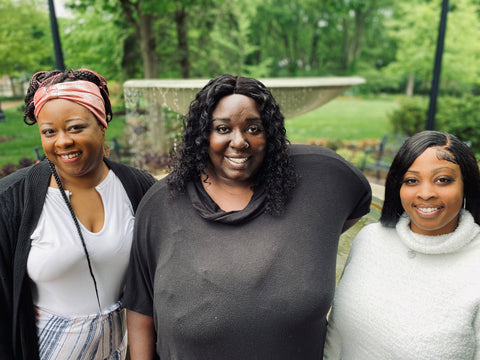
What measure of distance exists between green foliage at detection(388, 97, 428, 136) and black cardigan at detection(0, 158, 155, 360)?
11451 mm

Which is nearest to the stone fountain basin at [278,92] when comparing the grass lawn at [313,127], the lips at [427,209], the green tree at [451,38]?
the grass lawn at [313,127]

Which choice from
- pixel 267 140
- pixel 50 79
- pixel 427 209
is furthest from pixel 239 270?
pixel 50 79

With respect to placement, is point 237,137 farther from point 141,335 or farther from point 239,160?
point 141,335

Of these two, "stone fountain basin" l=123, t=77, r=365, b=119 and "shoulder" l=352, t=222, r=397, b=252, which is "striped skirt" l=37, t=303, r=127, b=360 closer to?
"shoulder" l=352, t=222, r=397, b=252

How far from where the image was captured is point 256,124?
1.72m

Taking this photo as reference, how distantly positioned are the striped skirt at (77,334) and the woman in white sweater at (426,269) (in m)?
1.20

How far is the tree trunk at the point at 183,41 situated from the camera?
34.6 feet

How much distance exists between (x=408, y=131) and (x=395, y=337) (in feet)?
37.3

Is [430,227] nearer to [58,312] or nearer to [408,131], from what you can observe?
[58,312]

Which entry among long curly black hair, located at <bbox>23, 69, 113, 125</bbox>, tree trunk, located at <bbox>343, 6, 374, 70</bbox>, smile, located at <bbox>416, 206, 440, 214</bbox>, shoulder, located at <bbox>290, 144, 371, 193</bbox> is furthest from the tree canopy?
tree trunk, located at <bbox>343, 6, 374, 70</bbox>

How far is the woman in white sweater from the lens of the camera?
1.49 meters

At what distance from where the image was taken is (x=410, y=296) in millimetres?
1605

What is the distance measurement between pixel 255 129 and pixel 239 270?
2.04 feet

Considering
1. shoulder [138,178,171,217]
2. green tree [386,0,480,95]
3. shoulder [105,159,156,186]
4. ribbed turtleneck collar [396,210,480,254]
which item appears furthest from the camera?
green tree [386,0,480,95]
